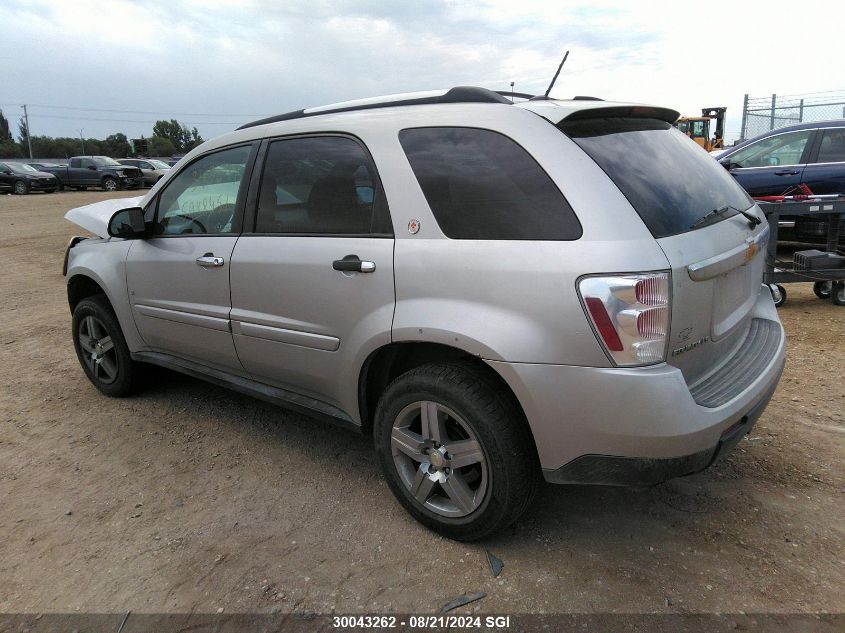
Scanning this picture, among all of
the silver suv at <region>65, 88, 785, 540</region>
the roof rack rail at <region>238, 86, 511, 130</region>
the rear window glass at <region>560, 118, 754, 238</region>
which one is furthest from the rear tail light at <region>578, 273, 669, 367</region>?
the roof rack rail at <region>238, 86, 511, 130</region>

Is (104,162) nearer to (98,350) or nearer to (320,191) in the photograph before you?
(98,350)

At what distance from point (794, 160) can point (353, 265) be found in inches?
318

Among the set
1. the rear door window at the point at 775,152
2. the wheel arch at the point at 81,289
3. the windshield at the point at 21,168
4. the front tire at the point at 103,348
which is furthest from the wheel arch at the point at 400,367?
the windshield at the point at 21,168

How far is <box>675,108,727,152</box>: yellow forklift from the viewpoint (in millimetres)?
23422

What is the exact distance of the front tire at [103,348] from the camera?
4.18 metres

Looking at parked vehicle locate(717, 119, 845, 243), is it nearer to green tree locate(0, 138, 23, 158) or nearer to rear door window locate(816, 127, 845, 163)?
rear door window locate(816, 127, 845, 163)

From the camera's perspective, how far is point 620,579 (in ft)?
7.81

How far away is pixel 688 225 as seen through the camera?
2320 millimetres

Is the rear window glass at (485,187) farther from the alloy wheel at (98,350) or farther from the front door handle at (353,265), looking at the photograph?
the alloy wheel at (98,350)

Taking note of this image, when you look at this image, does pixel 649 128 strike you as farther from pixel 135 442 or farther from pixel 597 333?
pixel 135 442

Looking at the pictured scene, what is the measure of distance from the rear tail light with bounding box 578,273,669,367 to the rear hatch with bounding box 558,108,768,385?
0.18ft

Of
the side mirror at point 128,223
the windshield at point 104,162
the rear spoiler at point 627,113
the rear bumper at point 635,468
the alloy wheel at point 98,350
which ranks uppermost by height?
the rear spoiler at point 627,113

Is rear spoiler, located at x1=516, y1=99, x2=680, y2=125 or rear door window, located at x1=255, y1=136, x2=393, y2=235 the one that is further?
rear door window, located at x1=255, y1=136, x2=393, y2=235

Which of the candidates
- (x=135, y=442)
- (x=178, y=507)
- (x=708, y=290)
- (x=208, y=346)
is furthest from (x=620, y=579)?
(x=135, y=442)
